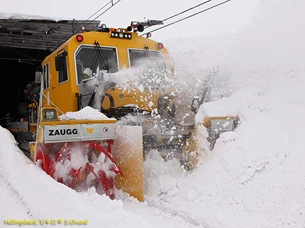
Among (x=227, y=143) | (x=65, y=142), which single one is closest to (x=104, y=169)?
(x=65, y=142)

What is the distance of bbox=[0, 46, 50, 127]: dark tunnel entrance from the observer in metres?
10.9

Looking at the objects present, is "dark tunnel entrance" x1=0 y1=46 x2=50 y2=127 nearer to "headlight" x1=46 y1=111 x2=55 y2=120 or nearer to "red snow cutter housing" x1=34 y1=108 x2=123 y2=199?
"headlight" x1=46 y1=111 x2=55 y2=120

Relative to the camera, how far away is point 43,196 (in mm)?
3406

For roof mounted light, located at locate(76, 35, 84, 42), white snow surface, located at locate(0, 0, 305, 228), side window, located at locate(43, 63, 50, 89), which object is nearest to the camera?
white snow surface, located at locate(0, 0, 305, 228)

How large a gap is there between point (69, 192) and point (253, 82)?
353 centimetres

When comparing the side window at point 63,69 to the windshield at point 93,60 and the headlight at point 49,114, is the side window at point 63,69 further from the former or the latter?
the headlight at point 49,114

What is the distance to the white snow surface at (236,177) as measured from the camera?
3.24 meters

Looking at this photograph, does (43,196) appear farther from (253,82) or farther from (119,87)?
(253,82)

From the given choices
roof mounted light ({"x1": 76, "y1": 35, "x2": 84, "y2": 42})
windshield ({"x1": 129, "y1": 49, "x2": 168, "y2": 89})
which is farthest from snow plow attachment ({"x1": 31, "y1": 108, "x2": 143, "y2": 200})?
roof mounted light ({"x1": 76, "y1": 35, "x2": 84, "y2": 42})

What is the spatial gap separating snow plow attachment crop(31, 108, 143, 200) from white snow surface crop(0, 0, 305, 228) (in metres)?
0.24

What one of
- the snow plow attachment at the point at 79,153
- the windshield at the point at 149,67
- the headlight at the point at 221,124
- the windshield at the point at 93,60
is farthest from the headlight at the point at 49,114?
the headlight at the point at 221,124

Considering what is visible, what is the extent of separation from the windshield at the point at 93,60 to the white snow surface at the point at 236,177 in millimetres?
1312

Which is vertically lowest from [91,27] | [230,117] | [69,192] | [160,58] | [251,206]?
[251,206]

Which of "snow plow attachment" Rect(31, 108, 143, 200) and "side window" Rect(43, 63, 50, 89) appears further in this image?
"side window" Rect(43, 63, 50, 89)
